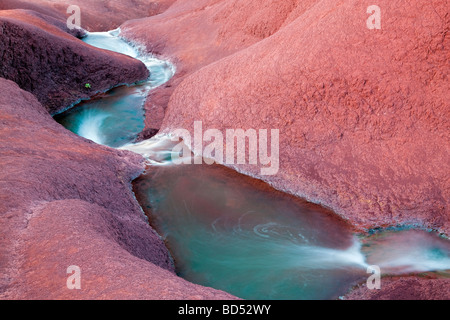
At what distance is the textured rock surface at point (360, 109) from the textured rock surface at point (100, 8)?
1071 centimetres

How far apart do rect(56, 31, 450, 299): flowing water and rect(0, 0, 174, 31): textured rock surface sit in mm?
10780

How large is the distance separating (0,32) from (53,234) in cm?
601

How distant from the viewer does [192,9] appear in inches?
539

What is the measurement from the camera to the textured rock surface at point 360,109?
5543mm

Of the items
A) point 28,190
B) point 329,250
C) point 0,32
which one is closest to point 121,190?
point 28,190

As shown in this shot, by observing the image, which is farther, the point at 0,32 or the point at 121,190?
the point at 0,32

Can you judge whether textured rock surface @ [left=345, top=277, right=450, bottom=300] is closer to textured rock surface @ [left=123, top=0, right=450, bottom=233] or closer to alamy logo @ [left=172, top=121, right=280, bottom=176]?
textured rock surface @ [left=123, top=0, right=450, bottom=233]

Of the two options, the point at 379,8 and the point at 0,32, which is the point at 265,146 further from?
the point at 0,32

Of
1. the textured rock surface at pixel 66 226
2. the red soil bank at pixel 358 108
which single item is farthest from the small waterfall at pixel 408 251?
the textured rock surface at pixel 66 226

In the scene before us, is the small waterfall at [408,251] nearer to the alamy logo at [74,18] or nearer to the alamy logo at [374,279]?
the alamy logo at [374,279]

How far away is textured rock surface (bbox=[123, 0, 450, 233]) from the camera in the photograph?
218 inches

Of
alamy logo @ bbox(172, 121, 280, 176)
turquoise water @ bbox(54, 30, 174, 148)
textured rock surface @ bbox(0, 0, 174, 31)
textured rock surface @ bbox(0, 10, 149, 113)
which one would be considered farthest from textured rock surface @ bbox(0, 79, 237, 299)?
textured rock surface @ bbox(0, 0, 174, 31)

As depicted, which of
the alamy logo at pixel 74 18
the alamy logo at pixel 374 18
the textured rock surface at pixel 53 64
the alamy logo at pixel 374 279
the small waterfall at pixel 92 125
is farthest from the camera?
the alamy logo at pixel 74 18

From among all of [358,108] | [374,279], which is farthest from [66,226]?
[358,108]
